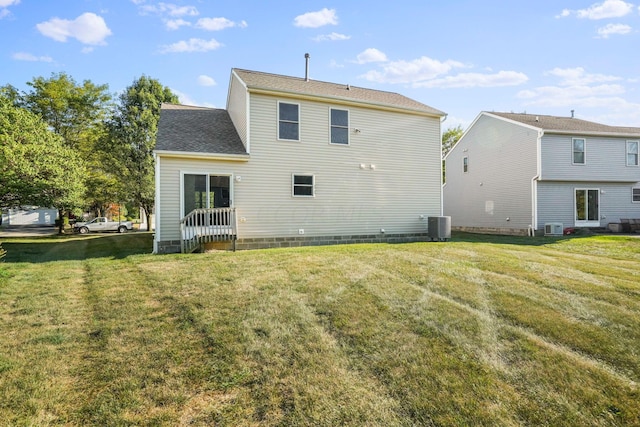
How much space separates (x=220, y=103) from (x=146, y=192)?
9516 millimetres

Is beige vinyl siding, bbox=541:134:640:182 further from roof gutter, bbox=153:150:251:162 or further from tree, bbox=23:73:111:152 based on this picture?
tree, bbox=23:73:111:152

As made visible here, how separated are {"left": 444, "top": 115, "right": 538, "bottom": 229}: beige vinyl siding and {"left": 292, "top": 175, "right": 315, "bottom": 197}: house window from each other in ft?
37.2

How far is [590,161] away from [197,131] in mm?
18599

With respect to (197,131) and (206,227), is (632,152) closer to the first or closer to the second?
(206,227)

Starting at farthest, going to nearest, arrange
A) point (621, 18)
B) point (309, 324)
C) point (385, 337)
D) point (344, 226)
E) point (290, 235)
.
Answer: point (344, 226), point (290, 235), point (621, 18), point (309, 324), point (385, 337)

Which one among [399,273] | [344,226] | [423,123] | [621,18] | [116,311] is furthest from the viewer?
[423,123]

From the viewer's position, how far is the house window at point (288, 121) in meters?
11.1

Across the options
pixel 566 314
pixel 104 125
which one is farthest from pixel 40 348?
pixel 104 125

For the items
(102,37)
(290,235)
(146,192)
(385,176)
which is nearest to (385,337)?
(290,235)

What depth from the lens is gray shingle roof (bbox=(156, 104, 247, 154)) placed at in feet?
33.3

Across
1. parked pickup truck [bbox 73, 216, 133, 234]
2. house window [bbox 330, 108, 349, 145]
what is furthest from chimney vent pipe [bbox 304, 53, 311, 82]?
parked pickup truck [bbox 73, 216, 133, 234]

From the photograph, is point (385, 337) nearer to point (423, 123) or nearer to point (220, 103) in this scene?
point (423, 123)

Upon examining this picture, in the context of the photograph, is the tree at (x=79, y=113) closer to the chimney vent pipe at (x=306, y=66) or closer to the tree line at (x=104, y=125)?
the tree line at (x=104, y=125)

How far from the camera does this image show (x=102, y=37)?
447 inches
